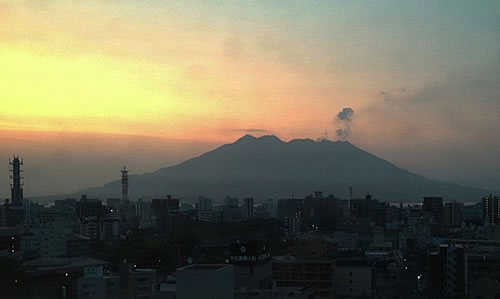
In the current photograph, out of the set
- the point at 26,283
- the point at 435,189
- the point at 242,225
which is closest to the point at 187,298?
the point at 26,283

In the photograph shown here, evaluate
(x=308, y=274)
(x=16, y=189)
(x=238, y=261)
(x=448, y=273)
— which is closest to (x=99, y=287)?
(x=238, y=261)

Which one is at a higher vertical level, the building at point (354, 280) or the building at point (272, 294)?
the building at point (272, 294)

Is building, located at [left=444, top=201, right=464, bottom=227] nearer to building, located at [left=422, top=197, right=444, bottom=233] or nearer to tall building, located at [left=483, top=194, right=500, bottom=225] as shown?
building, located at [left=422, top=197, right=444, bottom=233]

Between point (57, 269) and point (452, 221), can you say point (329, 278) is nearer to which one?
point (57, 269)

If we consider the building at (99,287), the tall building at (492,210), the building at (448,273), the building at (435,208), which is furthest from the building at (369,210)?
the building at (99,287)

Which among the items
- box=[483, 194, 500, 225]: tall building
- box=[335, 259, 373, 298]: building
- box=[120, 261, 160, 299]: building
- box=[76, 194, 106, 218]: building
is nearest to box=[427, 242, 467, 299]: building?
box=[335, 259, 373, 298]: building

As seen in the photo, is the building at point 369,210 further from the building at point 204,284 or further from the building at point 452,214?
the building at point 204,284
